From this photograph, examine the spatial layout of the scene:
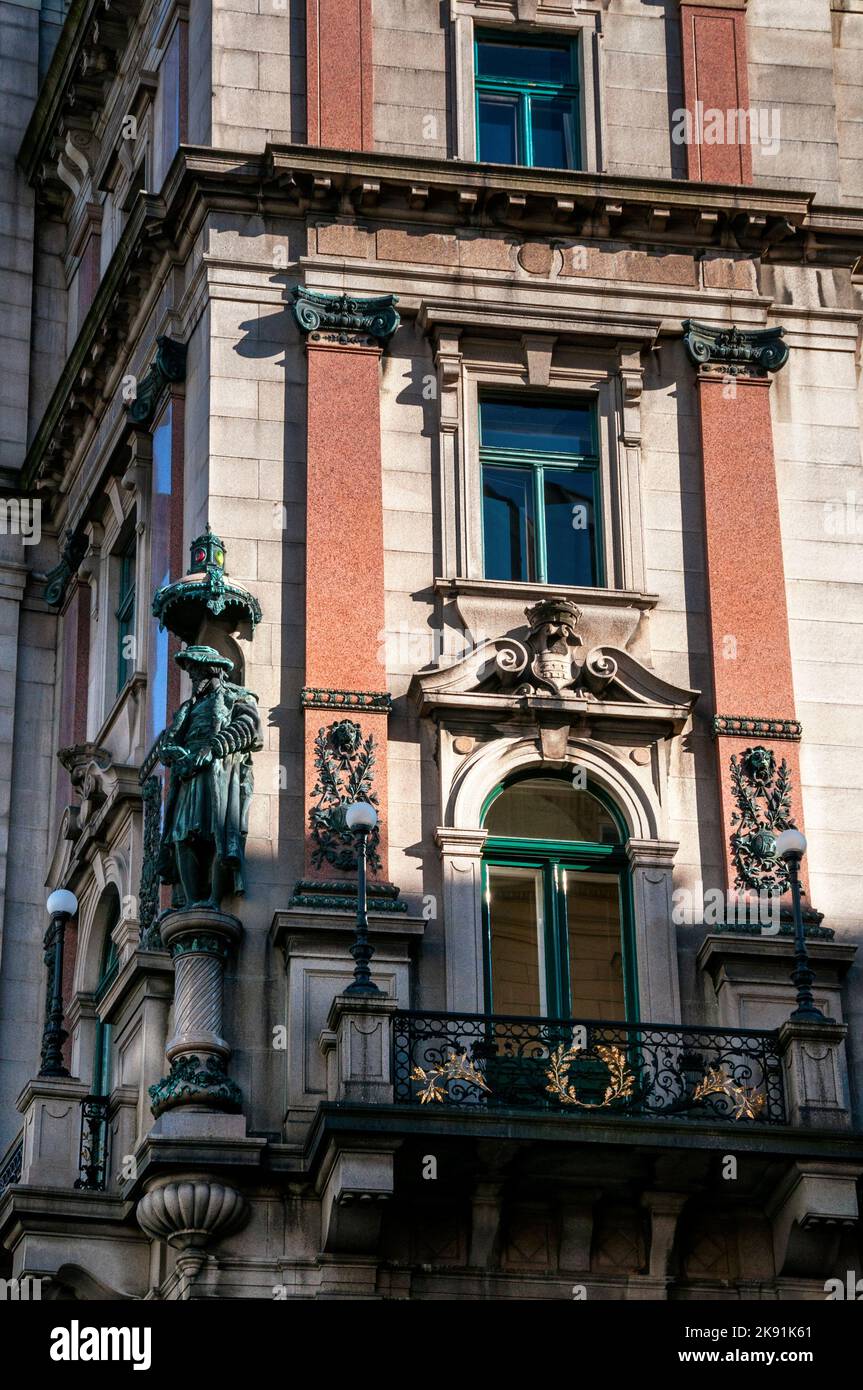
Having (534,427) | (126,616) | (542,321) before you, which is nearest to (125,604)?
(126,616)

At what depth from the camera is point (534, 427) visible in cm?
3447

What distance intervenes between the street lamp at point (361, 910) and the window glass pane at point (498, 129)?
9024mm

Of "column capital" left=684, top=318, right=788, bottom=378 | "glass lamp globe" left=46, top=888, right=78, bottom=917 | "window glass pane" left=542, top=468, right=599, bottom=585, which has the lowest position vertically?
"glass lamp globe" left=46, top=888, right=78, bottom=917

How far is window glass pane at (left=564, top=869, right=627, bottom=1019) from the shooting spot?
104 feet

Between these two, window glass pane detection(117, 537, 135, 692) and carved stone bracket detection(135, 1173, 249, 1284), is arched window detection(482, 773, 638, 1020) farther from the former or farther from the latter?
window glass pane detection(117, 537, 135, 692)

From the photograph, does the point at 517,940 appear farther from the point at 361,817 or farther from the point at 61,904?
the point at 61,904

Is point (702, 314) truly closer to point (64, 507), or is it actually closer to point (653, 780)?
point (653, 780)

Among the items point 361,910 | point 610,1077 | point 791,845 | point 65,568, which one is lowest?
point 610,1077

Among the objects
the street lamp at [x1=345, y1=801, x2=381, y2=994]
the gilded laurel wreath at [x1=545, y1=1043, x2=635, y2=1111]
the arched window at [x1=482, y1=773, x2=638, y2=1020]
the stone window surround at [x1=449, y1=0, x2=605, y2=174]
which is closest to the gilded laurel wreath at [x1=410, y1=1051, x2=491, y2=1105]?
the gilded laurel wreath at [x1=545, y1=1043, x2=635, y2=1111]

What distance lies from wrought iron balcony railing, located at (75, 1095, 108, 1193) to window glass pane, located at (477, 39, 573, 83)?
41.2 feet

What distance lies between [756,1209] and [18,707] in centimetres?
1421

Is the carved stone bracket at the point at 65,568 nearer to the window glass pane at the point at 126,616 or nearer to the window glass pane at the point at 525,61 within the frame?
the window glass pane at the point at 126,616

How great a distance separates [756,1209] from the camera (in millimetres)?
30125

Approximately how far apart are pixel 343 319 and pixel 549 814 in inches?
231
